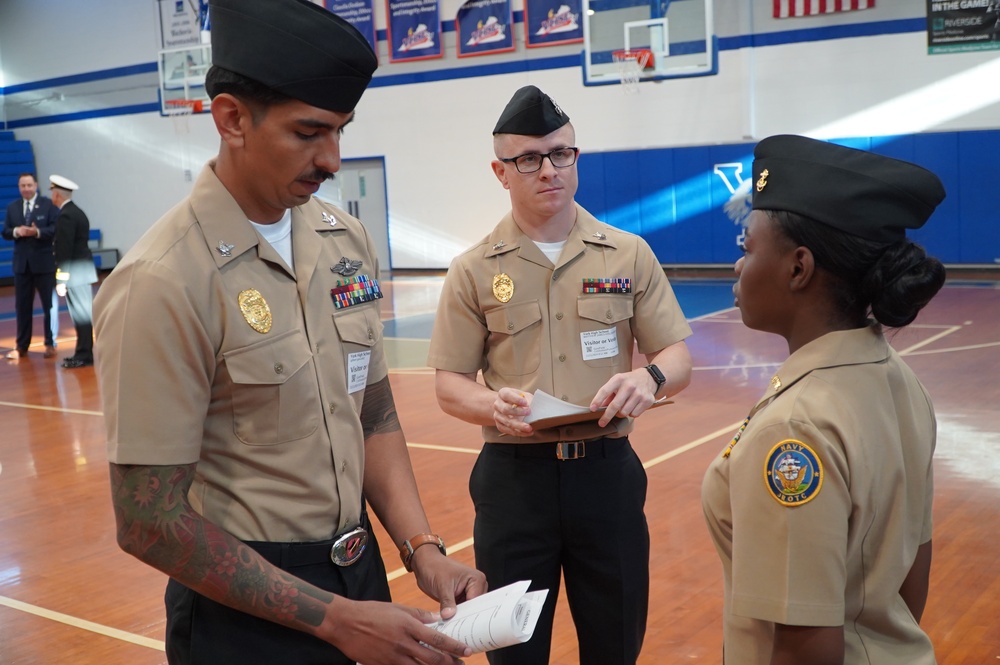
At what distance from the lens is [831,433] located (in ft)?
4.94

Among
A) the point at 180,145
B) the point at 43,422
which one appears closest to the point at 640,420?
the point at 43,422

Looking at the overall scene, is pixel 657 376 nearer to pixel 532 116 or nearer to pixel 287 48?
pixel 532 116

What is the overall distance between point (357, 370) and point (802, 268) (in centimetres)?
87

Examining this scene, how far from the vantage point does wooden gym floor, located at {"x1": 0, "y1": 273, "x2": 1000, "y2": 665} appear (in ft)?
13.4

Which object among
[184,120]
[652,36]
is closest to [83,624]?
[652,36]

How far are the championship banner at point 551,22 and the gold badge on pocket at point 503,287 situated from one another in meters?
14.3

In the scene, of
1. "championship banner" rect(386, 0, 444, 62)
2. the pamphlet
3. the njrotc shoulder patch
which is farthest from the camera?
"championship banner" rect(386, 0, 444, 62)

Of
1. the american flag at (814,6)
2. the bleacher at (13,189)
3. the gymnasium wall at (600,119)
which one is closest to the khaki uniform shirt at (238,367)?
the gymnasium wall at (600,119)

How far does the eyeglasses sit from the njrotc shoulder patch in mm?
1642

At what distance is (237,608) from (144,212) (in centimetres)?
2170

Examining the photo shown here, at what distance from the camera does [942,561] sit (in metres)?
4.56

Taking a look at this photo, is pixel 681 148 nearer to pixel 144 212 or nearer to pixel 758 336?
pixel 758 336

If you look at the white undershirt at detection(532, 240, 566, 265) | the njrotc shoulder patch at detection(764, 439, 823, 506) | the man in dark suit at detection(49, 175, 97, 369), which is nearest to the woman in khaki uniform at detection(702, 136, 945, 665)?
the njrotc shoulder patch at detection(764, 439, 823, 506)

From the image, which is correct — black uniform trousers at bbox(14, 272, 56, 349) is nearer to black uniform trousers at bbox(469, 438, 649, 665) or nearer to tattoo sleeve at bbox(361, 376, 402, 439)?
black uniform trousers at bbox(469, 438, 649, 665)
